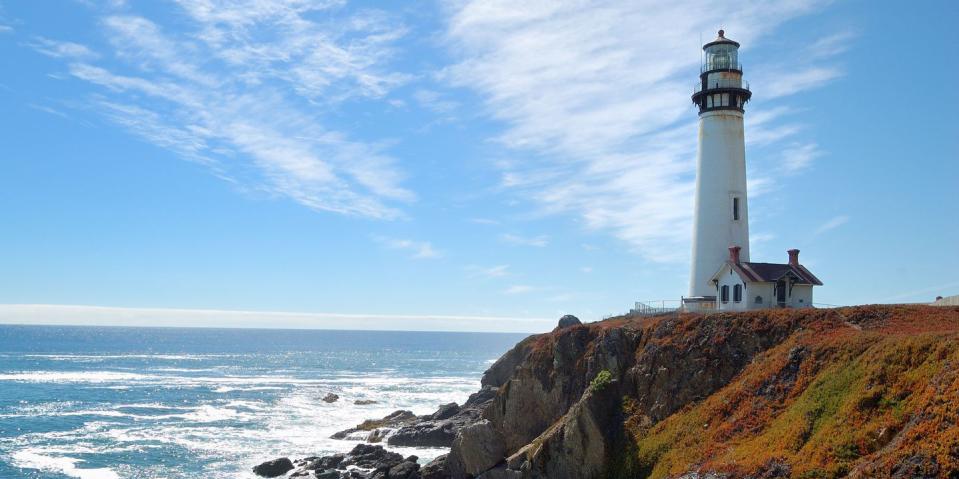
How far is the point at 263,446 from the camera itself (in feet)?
153

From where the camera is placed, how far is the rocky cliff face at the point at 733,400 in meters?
20.8

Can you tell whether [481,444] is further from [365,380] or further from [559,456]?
[365,380]

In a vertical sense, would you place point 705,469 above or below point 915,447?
below

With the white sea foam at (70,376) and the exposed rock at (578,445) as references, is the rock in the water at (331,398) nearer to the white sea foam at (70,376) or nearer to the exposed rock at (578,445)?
the white sea foam at (70,376)

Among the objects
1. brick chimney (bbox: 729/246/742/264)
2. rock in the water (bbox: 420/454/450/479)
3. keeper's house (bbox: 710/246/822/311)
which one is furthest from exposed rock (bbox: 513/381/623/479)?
brick chimney (bbox: 729/246/742/264)

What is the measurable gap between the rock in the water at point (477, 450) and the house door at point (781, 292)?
14721 millimetres

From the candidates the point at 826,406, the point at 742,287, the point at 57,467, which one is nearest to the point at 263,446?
the point at 57,467

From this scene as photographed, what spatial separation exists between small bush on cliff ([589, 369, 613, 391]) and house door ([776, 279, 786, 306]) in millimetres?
10353

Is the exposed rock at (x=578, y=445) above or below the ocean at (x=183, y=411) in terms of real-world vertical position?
above

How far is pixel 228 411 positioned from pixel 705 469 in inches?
1834

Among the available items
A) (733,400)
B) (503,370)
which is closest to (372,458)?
(503,370)

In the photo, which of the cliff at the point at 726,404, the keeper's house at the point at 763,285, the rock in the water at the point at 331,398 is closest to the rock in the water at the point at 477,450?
the cliff at the point at 726,404

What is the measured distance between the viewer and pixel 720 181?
40.3m

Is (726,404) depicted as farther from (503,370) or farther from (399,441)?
(503,370)
